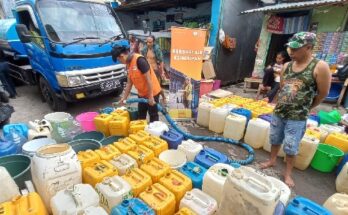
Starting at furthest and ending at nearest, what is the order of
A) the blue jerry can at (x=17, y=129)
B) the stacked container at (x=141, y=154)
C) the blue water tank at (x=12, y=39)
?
the blue water tank at (x=12, y=39), the blue jerry can at (x=17, y=129), the stacked container at (x=141, y=154)

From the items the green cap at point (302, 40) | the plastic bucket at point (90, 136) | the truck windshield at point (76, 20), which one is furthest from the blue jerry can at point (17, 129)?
the green cap at point (302, 40)

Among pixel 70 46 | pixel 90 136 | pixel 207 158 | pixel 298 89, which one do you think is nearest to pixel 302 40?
pixel 298 89

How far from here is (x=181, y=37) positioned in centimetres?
503

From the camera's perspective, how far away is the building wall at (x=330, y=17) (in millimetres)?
6191

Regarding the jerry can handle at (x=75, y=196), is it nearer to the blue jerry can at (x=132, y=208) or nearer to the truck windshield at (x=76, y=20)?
the blue jerry can at (x=132, y=208)

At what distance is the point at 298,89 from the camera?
253 cm

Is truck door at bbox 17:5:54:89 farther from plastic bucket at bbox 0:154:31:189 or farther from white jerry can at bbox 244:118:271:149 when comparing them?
white jerry can at bbox 244:118:271:149

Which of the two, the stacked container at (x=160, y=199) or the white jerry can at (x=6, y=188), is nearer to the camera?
the stacked container at (x=160, y=199)

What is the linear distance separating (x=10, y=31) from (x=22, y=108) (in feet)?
8.54

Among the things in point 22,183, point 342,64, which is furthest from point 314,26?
point 22,183

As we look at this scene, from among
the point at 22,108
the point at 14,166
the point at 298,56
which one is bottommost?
the point at 22,108

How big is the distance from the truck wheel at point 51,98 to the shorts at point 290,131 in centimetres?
467

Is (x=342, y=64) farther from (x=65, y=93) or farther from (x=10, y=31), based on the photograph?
(x=10, y=31)

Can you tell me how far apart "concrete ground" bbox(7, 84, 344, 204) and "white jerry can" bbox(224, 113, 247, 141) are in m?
0.24
